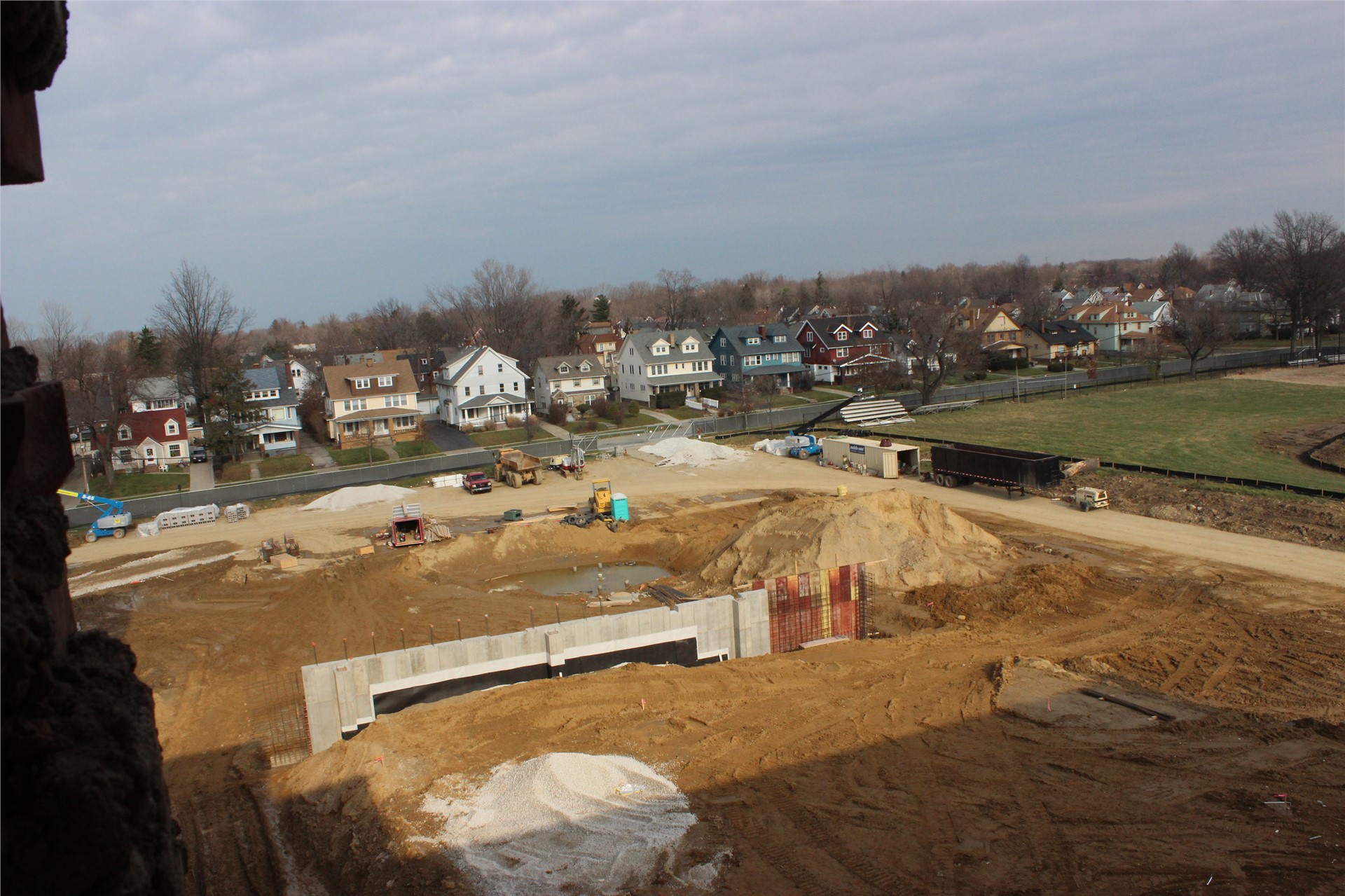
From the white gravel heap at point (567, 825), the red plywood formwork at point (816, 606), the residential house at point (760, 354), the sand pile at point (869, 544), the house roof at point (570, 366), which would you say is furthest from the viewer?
the residential house at point (760, 354)

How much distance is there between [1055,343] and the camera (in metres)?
92.4

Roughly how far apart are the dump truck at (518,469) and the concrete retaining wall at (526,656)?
23.2m

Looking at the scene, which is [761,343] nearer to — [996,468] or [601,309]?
[996,468]

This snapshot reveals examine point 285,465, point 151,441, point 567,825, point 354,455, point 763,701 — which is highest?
point 151,441

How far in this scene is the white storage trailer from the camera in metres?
42.1

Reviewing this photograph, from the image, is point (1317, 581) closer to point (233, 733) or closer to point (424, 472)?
point (233, 733)

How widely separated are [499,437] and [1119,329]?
75.6 metres

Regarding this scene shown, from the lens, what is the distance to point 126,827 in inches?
119

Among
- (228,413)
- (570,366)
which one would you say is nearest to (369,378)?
(228,413)

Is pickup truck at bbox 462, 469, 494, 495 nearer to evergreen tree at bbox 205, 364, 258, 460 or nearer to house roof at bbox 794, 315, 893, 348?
evergreen tree at bbox 205, 364, 258, 460

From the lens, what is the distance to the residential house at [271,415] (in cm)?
5741

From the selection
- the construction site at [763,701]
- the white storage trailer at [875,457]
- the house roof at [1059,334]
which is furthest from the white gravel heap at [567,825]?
the house roof at [1059,334]

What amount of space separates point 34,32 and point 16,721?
2.38 meters

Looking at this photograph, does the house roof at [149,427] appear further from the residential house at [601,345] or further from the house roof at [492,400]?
the residential house at [601,345]
